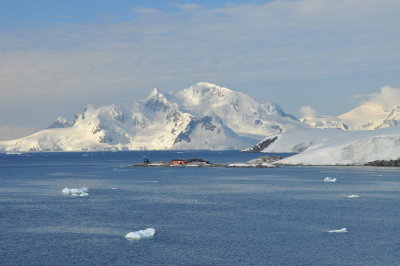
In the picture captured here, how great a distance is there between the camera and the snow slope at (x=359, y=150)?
165688 mm

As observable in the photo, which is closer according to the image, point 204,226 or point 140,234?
point 140,234

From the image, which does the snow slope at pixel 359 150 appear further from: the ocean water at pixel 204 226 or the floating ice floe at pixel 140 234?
the floating ice floe at pixel 140 234

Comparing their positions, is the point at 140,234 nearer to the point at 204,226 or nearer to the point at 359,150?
the point at 204,226

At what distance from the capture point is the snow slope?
166 m

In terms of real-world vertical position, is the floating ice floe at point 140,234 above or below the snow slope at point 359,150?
below

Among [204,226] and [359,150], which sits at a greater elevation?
[359,150]

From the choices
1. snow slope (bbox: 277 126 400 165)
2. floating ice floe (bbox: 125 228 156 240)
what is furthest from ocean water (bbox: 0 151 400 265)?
snow slope (bbox: 277 126 400 165)

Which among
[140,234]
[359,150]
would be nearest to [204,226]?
[140,234]

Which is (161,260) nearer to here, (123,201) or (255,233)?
(255,233)

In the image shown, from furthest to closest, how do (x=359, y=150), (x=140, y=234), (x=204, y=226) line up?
(x=359, y=150), (x=204, y=226), (x=140, y=234)

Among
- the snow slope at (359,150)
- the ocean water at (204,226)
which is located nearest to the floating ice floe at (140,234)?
the ocean water at (204,226)

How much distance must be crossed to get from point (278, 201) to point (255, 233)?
1063 inches

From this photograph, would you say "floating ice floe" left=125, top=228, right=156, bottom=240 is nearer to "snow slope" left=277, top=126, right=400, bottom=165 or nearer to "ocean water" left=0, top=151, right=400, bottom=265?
"ocean water" left=0, top=151, right=400, bottom=265

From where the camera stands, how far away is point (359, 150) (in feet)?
561
